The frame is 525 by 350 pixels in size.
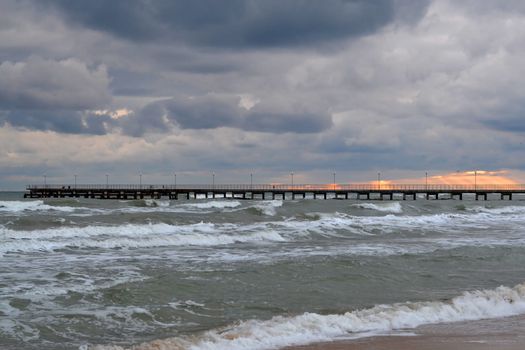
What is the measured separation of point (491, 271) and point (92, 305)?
10354 millimetres

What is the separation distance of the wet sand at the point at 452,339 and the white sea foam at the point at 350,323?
0.35 metres

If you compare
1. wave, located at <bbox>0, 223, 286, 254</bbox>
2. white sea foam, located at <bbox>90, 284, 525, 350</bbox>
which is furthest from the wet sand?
wave, located at <bbox>0, 223, 286, 254</bbox>

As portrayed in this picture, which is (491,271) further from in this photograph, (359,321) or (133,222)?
(133,222)

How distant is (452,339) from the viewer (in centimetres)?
891

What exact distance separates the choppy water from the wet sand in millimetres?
430

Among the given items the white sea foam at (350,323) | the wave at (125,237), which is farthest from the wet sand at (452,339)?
the wave at (125,237)

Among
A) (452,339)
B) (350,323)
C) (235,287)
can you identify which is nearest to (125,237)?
(235,287)

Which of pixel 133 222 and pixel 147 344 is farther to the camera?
pixel 133 222

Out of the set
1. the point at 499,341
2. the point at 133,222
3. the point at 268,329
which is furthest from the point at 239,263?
the point at 133,222

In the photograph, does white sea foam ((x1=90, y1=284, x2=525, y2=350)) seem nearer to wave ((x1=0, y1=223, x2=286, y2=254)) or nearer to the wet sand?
the wet sand

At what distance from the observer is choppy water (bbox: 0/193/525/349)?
9.40 m

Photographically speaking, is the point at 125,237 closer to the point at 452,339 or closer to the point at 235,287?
the point at 235,287

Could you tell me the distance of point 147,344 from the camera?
8.24m

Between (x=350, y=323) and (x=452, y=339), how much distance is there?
1600 mm
